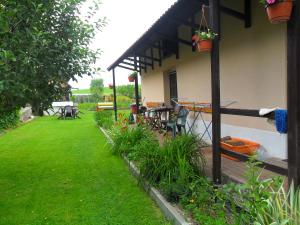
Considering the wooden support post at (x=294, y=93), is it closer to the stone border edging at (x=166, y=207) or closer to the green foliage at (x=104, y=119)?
the stone border edging at (x=166, y=207)

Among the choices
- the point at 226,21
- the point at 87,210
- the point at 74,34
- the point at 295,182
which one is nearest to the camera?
the point at 295,182

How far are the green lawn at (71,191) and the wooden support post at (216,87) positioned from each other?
99 cm

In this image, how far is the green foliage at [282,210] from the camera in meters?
2.54

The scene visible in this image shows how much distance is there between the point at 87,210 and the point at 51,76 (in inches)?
78.0

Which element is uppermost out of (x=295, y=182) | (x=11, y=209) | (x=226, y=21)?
(x=226, y=21)

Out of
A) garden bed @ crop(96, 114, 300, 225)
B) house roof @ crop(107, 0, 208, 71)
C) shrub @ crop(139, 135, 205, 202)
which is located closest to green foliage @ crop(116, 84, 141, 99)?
house roof @ crop(107, 0, 208, 71)

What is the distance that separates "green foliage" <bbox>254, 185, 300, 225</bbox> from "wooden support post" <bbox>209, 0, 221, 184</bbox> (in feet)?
4.88

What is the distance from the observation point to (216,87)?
4121 millimetres

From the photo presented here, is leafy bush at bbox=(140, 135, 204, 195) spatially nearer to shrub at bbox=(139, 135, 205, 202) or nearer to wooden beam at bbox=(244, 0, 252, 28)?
shrub at bbox=(139, 135, 205, 202)

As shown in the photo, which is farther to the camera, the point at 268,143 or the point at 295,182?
the point at 268,143

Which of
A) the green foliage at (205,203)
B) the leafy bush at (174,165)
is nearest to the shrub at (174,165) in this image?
the leafy bush at (174,165)

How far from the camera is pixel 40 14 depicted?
453 centimetres

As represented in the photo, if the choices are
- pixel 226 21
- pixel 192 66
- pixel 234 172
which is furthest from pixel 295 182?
pixel 192 66

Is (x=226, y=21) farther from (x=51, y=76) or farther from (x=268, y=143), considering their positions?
(x=51, y=76)
